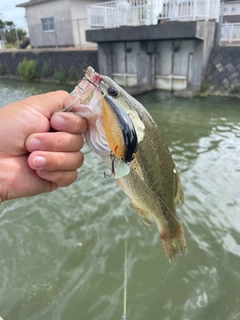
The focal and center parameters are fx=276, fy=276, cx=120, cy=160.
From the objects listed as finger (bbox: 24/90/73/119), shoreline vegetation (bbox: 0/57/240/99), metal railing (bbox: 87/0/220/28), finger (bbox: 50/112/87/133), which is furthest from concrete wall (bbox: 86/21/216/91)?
finger (bbox: 50/112/87/133)

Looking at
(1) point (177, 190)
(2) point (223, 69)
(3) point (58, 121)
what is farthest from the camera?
(2) point (223, 69)

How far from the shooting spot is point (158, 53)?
1334cm

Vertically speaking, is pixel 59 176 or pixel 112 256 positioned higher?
pixel 59 176

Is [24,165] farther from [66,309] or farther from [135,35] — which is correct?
[135,35]

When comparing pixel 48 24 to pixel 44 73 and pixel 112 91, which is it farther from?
pixel 112 91

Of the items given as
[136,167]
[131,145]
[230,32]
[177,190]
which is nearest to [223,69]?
[230,32]

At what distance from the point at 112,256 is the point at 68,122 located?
9.86ft

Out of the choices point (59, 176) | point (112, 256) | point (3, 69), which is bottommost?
point (112, 256)

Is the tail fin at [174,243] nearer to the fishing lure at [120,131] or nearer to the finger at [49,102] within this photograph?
the fishing lure at [120,131]

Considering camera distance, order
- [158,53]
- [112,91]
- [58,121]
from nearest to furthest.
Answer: [112,91], [58,121], [158,53]

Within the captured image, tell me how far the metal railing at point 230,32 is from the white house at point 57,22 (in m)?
9.08

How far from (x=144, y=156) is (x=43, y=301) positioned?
109 inches

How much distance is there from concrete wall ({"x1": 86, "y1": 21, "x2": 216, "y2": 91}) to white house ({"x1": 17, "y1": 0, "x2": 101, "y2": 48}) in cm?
548

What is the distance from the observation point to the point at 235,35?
42.8 feet
